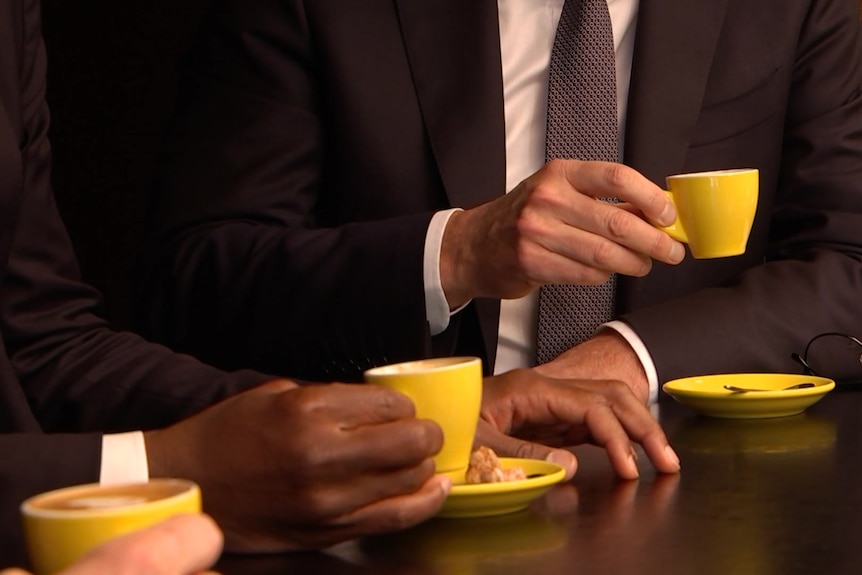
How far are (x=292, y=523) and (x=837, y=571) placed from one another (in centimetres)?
34

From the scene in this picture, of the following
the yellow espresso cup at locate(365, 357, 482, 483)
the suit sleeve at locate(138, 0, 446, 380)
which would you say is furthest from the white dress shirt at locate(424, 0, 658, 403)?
the yellow espresso cup at locate(365, 357, 482, 483)

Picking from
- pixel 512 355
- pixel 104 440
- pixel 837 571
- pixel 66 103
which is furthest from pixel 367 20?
pixel 66 103

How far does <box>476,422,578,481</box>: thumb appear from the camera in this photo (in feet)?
3.53

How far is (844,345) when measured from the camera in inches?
67.2

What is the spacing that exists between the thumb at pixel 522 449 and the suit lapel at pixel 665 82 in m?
0.95

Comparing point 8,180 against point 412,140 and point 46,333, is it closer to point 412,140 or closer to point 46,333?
point 46,333

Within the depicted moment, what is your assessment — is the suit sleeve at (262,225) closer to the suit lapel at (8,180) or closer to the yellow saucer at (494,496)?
the suit lapel at (8,180)

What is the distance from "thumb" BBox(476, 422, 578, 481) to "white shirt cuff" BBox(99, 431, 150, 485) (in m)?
0.32

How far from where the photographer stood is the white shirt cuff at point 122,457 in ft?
3.08

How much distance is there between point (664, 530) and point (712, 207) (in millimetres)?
493

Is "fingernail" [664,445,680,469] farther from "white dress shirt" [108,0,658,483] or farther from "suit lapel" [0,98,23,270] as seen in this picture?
"white dress shirt" [108,0,658,483]

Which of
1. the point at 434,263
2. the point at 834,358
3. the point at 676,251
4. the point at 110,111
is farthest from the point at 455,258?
the point at 110,111

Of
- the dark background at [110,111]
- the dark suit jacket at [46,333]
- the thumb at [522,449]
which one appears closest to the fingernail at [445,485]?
the thumb at [522,449]

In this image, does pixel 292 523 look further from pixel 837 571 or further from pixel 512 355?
pixel 512 355
